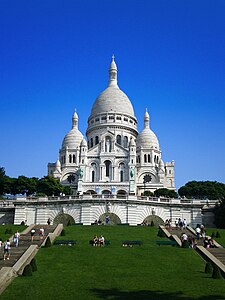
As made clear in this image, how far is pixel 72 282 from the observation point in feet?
67.8

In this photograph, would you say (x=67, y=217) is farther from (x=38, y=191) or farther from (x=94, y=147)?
(x=94, y=147)

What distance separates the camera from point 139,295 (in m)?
18.4

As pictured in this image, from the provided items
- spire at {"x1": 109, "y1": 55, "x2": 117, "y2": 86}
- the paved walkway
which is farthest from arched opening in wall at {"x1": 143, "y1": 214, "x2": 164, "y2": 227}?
spire at {"x1": 109, "y1": 55, "x2": 117, "y2": 86}

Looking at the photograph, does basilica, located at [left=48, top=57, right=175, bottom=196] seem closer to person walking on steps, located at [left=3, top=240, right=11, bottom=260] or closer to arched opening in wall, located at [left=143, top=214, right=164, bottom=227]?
arched opening in wall, located at [left=143, top=214, right=164, bottom=227]

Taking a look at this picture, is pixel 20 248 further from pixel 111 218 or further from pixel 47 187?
pixel 47 187

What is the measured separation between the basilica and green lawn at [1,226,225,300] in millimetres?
60336

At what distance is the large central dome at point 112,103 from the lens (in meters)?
113

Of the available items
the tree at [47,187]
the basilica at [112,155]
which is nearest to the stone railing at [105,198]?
the tree at [47,187]

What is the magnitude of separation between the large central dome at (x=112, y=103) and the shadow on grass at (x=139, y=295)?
94036 millimetres

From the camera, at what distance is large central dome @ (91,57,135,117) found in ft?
370

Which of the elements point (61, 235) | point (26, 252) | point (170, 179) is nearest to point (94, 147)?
point (170, 179)

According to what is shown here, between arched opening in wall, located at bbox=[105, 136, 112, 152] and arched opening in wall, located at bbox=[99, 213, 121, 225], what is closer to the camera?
arched opening in wall, located at bbox=[99, 213, 121, 225]

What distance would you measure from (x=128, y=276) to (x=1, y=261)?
7.58 m

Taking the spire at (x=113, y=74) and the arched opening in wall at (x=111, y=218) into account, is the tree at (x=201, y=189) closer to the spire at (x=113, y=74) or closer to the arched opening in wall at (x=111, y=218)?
the spire at (x=113, y=74)
